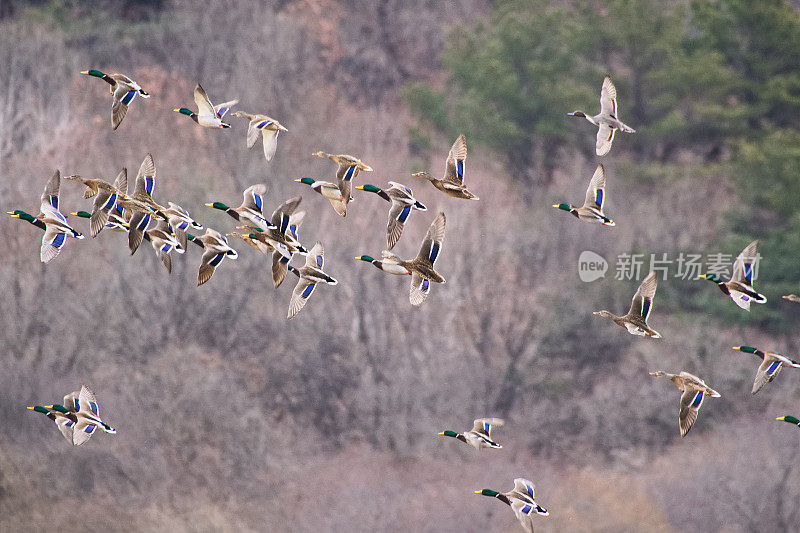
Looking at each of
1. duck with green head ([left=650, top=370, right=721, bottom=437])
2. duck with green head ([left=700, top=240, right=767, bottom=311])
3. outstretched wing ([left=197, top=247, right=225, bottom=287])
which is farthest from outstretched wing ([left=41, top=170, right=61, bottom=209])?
A: duck with green head ([left=700, top=240, right=767, bottom=311])

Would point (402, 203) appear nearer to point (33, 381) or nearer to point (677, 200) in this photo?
point (677, 200)

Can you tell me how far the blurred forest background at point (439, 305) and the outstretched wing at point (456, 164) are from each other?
5.62 meters

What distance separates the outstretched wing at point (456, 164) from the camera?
7.03 meters

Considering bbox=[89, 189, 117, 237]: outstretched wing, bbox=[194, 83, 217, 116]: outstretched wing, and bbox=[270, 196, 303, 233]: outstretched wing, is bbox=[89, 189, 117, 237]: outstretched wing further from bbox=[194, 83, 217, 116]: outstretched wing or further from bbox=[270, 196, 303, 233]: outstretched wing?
bbox=[270, 196, 303, 233]: outstretched wing

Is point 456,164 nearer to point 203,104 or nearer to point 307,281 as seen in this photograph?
point 307,281

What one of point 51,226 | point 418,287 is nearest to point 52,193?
point 51,226

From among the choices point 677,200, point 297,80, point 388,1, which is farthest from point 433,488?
point 388,1

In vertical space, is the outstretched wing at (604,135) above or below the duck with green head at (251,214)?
above

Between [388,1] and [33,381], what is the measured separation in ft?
22.2

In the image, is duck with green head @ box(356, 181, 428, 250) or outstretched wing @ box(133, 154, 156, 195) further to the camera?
outstretched wing @ box(133, 154, 156, 195)

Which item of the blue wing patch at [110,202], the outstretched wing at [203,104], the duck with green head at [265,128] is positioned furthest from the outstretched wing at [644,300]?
the blue wing patch at [110,202]

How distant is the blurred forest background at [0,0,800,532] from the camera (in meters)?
12.5

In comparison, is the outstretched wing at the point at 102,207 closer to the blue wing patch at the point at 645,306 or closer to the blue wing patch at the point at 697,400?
the blue wing patch at the point at 645,306

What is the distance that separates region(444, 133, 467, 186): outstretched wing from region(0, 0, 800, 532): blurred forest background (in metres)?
5.62
